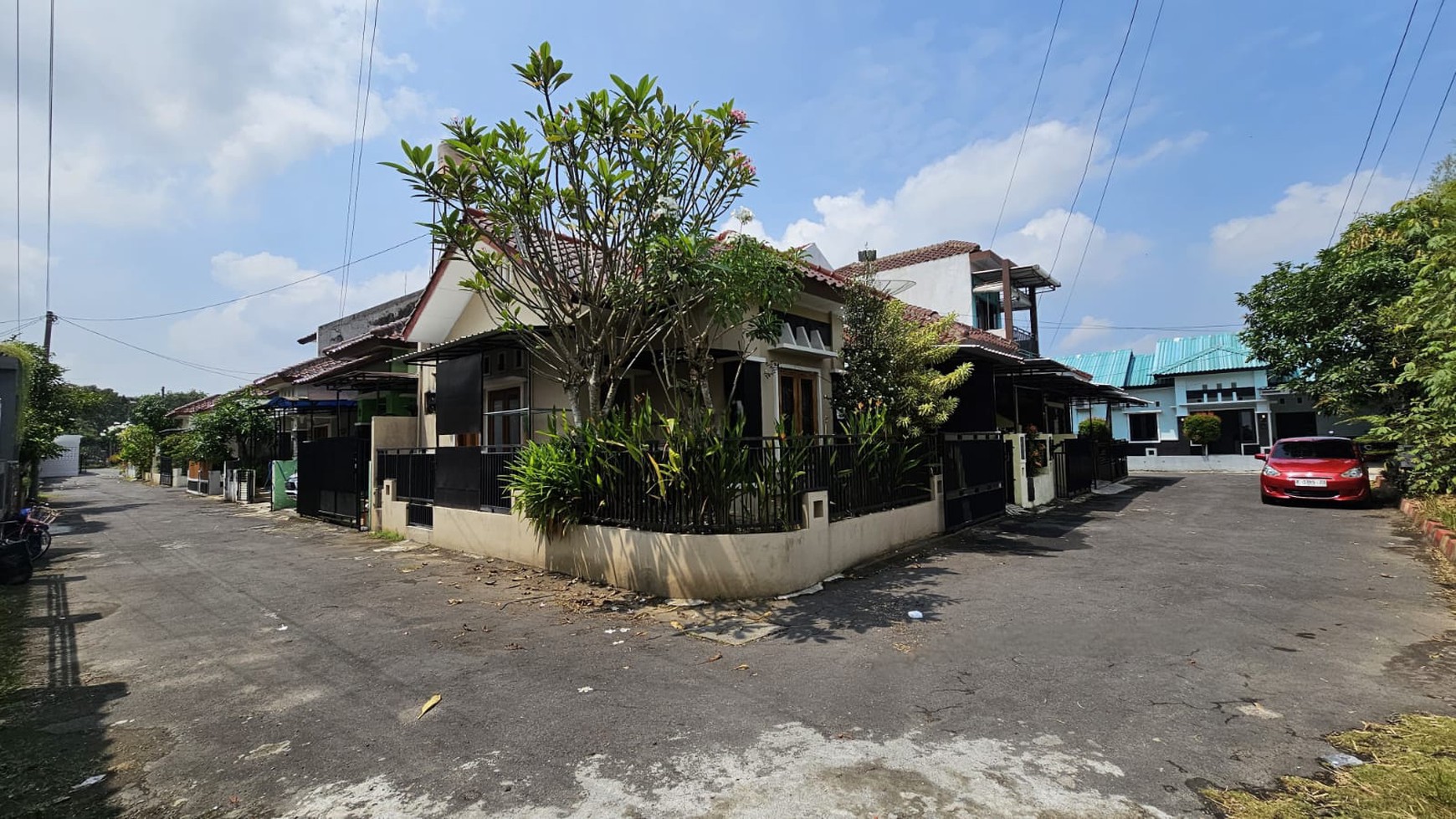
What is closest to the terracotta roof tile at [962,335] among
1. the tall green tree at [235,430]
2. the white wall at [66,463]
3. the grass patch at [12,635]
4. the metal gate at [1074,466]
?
the metal gate at [1074,466]

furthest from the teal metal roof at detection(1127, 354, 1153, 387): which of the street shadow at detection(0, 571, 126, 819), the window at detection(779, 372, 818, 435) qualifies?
the street shadow at detection(0, 571, 126, 819)

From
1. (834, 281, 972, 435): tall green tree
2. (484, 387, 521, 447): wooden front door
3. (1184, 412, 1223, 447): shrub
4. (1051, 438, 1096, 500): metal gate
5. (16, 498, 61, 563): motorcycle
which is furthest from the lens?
(1184, 412, 1223, 447): shrub

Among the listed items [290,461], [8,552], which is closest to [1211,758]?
[8,552]

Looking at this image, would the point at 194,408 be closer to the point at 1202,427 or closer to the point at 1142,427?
the point at 1202,427

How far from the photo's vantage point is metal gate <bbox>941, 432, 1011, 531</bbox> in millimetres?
10320

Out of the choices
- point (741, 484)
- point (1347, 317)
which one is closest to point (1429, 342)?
point (1347, 317)

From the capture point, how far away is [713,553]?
6.59 meters

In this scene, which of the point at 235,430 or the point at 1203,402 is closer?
the point at 235,430

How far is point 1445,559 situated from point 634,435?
31.0 feet

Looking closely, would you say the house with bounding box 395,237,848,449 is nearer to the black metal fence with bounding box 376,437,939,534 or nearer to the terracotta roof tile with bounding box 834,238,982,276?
the black metal fence with bounding box 376,437,939,534

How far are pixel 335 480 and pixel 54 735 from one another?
10628 millimetres

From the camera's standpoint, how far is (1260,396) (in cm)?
2650

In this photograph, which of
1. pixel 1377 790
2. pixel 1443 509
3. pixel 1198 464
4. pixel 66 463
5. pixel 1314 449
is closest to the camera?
pixel 1377 790

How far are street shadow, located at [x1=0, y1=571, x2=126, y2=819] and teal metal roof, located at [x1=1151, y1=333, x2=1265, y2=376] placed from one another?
33.8m
